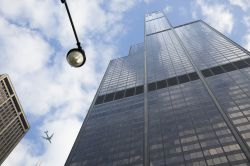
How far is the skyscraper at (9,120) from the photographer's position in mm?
154750

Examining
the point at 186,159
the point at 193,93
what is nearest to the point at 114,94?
the point at 193,93

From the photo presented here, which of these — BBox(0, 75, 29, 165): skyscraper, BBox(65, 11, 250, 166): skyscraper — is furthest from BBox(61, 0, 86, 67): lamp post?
BBox(0, 75, 29, 165): skyscraper

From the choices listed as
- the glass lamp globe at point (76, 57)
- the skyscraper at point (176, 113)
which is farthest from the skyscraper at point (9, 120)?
the glass lamp globe at point (76, 57)

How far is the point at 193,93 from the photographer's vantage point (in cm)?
10175

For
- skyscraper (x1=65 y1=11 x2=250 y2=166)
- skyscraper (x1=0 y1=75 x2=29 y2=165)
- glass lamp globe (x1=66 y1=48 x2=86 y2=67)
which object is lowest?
skyscraper (x1=0 y1=75 x2=29 y2=165)

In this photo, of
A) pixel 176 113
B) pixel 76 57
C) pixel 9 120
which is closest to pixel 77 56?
pixel 76 57

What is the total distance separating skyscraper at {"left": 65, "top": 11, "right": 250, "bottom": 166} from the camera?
73500 mm

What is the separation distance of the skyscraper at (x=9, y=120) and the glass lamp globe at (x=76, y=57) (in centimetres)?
15150

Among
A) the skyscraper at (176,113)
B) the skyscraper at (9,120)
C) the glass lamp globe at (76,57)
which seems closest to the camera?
the glass lamp globe at (76,57)

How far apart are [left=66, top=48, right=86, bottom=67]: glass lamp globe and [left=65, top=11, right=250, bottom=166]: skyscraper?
62.4m

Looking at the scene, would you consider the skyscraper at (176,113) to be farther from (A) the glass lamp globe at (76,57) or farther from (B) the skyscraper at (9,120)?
(A) the glass lamp globe at (76,57)

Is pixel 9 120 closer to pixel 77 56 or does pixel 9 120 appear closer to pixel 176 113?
pixel 176 113

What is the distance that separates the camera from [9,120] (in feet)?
540

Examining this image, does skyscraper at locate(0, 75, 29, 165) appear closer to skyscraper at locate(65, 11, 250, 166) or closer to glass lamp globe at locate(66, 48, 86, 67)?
skyscraper at locate(65, 11, 250, 166)
